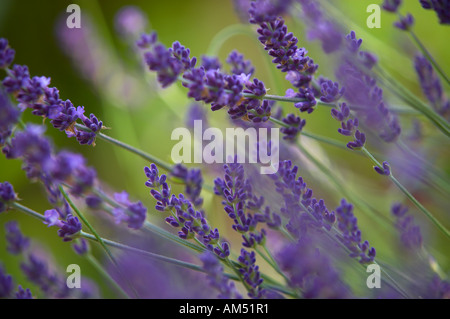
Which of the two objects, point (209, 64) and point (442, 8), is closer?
point (442, 8)

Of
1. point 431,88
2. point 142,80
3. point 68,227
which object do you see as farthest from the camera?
point 142,80

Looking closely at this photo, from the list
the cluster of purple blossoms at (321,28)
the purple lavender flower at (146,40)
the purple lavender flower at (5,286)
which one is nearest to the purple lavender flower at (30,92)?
the purple lavender flower at (146,40)

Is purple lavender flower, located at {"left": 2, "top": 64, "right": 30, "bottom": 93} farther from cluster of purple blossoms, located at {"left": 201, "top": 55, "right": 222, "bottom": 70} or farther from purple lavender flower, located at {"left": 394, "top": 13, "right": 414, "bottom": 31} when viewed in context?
purple lavender flower, located at {"left": 394, "top": 13, "right": 414, "bottom": 31}

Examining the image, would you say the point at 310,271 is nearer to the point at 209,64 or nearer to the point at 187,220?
the point at 187,220

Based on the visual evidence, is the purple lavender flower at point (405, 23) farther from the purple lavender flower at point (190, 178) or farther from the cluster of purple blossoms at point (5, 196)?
the cluster of purple blossoms at point (5, 196)

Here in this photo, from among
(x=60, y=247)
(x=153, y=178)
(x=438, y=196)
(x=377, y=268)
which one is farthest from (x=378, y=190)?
(x=60, y=247)

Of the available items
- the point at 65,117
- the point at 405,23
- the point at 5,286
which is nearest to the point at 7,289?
the point at 5,286

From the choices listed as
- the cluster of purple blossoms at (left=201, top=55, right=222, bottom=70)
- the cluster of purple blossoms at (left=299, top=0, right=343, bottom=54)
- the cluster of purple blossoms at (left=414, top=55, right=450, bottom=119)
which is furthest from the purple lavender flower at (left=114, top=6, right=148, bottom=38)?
Result: the cluster of purple blossoms at (left=414, top=55, right=450, bottom=119)
